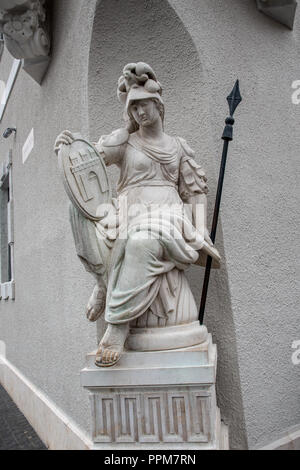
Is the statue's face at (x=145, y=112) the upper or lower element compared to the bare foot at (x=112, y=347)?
upper

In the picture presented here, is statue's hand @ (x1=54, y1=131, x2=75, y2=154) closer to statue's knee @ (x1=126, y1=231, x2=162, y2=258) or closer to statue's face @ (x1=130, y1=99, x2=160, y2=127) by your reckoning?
statue's face @ (x1=130, y1=99, x2=160, y2=127)

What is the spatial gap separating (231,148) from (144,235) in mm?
1239

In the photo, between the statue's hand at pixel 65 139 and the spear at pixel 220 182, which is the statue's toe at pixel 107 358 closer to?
the spear at pixel 220 182

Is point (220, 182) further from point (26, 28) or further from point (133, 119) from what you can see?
point (26, 28)

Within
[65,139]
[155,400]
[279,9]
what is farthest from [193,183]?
[279,9]

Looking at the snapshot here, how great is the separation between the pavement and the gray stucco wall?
2.12ft

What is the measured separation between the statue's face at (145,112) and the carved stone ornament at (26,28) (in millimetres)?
1768

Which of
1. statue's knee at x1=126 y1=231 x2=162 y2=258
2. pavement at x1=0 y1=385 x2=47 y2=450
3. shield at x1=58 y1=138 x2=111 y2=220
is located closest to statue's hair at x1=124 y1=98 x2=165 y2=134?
shield at x1=58 y1=138 x2=111 y2=220

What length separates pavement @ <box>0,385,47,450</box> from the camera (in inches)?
137

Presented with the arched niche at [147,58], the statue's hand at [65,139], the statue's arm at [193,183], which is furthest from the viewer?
the arched niche at [147,58]

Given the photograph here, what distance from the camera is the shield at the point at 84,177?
188cm

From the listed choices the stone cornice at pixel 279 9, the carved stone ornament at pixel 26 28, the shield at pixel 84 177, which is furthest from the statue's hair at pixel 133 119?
the carved stone ornament at pixel 26 28
